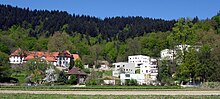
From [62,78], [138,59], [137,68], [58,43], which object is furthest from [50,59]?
[62,78]

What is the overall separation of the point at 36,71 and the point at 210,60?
38.9 m

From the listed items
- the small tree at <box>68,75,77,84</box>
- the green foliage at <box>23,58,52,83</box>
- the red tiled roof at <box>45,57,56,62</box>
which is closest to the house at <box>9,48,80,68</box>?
the red tiled roof at <box>45,57,56,62</box>

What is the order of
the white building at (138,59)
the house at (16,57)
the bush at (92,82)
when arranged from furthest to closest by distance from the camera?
the house at (16,57) < the white building at (138,59) < the bush at (92,82)

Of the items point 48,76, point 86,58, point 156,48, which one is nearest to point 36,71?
point 48,76

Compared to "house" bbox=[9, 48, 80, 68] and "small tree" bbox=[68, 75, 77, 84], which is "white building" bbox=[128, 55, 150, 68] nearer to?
"house" bbox=[9, 48, 80, 68]

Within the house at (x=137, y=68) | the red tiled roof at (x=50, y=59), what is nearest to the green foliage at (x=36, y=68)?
the house at (x=137, y=68)

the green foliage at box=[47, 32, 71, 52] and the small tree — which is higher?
the green foliage at box=[47, 32, 71, 52]

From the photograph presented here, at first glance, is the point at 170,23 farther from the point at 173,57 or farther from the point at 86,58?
the point at 173,57

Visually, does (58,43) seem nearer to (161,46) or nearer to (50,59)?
(50,59)

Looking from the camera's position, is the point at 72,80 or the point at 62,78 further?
the point at 72,80

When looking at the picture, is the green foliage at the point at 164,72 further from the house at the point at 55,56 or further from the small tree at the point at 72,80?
the house at the point at 55,56

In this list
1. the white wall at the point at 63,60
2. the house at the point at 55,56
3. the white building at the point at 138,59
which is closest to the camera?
the house at the point at 55,56

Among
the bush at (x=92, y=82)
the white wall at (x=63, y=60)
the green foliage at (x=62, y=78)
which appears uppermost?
the white wall at (x=63, y=60)

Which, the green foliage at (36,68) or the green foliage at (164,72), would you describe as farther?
the green foliage at (36,68)
